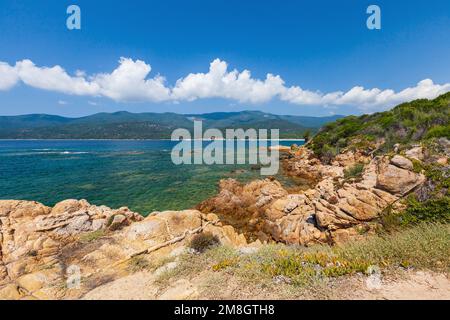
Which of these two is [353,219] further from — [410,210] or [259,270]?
[259,270]

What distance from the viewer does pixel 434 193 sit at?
8.02 metres

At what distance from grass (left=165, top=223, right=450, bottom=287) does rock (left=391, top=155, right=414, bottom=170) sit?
12.9ft

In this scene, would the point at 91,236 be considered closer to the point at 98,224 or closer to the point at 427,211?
the point at 98,224

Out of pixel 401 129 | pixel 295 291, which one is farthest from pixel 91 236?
pixel 401 129

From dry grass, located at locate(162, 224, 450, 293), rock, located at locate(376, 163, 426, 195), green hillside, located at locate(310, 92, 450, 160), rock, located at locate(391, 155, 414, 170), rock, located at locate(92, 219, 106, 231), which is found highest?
green hillside, located at locate(310, 92, 450, 160)

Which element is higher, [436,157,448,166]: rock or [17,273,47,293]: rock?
[436,157,448,166]: rock

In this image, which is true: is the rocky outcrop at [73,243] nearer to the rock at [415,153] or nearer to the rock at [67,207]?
the rock at [67,207]

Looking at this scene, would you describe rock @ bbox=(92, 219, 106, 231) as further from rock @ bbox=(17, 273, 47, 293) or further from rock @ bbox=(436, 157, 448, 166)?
rock @ bbox=(436, 157, 448, 166)

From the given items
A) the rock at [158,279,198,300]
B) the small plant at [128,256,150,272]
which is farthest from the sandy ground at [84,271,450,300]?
the small plant at [128,256,150,272]

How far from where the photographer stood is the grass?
5.02 metres

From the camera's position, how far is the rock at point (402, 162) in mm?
9227

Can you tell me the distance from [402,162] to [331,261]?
7.01 meters
